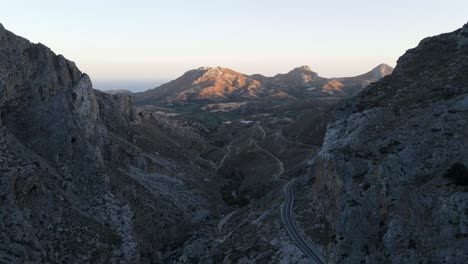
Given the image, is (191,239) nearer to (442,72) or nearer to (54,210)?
(54,210)

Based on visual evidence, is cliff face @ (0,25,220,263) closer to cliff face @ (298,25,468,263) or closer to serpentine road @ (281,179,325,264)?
serpentine road @ (281,179,325,264)

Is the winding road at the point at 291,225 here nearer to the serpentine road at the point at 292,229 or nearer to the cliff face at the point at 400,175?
the serpentine road at the point at 292,229

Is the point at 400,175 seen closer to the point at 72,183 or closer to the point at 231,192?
the point at 72,183

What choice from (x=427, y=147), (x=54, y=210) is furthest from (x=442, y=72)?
(x=54, y=210)

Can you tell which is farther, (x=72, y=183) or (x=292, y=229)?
(x=72, y=183)

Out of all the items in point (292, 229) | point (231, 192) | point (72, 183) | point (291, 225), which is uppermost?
point (72, 183)

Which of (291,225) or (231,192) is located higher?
(291,225)

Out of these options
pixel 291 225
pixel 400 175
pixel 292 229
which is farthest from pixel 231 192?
pixel 400 175
